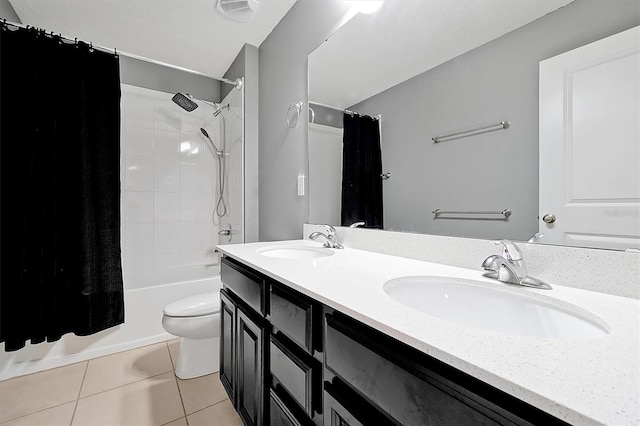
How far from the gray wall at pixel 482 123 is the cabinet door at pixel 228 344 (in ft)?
2.74

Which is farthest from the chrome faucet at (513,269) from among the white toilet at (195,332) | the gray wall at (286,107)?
the white toilet at (195,332)

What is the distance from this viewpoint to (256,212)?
2.37 meters

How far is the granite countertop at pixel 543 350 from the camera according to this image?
0.32 metres

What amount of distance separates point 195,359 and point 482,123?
6.34 feet

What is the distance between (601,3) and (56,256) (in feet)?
8.39

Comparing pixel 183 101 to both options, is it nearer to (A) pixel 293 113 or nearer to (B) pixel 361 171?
(A) pixel 293 113

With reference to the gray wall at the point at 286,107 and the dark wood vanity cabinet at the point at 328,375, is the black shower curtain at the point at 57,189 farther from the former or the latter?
the dark wood vanity cabinet at the point at 328,375

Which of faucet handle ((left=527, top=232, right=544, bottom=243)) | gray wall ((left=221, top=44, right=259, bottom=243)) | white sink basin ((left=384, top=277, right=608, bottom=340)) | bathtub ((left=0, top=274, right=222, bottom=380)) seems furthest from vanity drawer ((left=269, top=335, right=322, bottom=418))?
bathtub ((left=0, top=274, right=222, bottom=380))

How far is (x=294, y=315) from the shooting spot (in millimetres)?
824

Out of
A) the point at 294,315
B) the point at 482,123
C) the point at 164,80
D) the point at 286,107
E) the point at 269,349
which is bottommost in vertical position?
the point at 269,349

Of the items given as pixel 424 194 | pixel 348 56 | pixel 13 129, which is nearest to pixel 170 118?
pixel 13 129

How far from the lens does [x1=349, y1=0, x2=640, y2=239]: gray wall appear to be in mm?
763

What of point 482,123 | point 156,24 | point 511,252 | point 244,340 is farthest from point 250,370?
point 156,24

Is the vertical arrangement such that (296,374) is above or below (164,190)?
below
